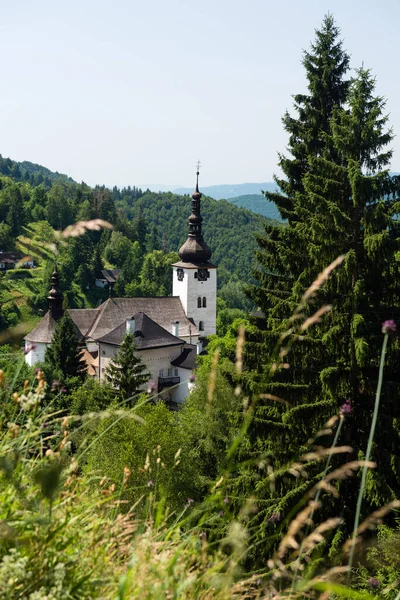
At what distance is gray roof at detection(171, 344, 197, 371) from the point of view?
43584 mm

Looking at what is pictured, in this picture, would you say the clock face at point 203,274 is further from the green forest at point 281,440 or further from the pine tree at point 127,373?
the green forest at point 281,440

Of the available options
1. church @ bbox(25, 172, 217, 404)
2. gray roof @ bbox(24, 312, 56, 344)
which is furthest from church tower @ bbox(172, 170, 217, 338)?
gray roof @ bbox(24, 312, 56, 344)

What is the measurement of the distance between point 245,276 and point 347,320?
147506mm

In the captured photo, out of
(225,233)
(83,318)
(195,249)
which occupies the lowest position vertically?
(83,318)

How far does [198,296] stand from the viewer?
55.0 m

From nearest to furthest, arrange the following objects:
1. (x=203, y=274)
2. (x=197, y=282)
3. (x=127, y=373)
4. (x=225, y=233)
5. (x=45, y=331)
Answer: (x=127, y=373)
(x=45, y=331)
(x=197, y=282)
(x=203, y=274)
(x=225, y=233)

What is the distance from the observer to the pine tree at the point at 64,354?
1518 inches

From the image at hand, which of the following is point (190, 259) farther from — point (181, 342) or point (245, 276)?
point (245, 276)

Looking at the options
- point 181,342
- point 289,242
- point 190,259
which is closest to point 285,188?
point 289,242

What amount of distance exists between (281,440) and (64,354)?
29748 mm

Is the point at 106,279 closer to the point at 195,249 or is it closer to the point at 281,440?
the point at 195,249

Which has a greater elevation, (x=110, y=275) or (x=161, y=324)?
(x=110, y=275)

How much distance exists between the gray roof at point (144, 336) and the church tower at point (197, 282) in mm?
10059

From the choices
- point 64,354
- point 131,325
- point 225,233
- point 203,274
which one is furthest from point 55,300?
point 225,233
